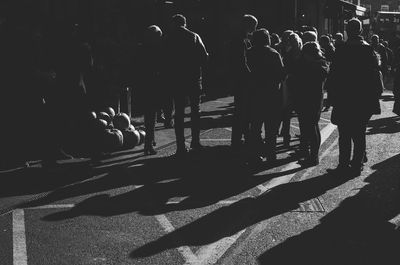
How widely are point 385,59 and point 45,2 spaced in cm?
1264

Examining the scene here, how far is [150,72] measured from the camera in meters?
9.31

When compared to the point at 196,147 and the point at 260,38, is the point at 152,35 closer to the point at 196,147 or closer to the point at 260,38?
the point at 260,38

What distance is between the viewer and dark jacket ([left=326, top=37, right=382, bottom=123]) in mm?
7617

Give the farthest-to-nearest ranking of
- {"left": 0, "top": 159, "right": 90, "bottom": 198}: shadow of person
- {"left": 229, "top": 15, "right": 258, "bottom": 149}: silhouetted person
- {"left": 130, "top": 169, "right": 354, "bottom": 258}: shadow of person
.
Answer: {"left": 229, "top": 15, "right": 258, "bottom": 149}: silhouetted person → {"left": 0, "top": 159, "right": 90, "bottom": 198}: shadow of person → {"left": 130, "top": 169, "right": 354, "bottom": 258}: shadow of person

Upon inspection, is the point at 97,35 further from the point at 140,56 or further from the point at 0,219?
the point at 0,219

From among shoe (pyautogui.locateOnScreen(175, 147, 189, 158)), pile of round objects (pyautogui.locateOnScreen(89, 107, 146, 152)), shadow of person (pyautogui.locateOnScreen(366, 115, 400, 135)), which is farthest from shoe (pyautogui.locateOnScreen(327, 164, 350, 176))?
shadow of person (pyautogui.locateOnScreen(366, 115, 400, 135))

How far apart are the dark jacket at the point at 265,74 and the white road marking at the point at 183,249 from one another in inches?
117

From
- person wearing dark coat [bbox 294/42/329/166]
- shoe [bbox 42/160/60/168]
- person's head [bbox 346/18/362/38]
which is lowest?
shoe [bbox 42/160/60/168]

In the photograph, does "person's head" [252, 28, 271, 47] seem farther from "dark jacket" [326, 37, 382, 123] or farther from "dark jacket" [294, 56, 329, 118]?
"dark jacket" [326, 37, 382, 123]

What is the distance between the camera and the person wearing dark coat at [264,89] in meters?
8.26

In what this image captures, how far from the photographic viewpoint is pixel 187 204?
6703 millimetres

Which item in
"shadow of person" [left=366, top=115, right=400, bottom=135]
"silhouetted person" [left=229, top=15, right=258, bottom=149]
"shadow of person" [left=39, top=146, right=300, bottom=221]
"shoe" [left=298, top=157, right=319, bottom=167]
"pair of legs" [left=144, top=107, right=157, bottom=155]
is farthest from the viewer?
"shadow of person" [left=366, top=115, right=400, bottom=135]

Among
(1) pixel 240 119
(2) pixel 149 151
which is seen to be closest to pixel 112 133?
(2) pixel 149 151

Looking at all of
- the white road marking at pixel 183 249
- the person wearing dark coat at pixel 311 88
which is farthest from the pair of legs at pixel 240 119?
the white road marking at pixel 183 249
